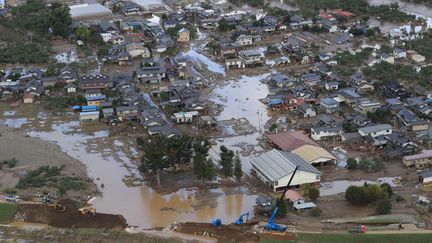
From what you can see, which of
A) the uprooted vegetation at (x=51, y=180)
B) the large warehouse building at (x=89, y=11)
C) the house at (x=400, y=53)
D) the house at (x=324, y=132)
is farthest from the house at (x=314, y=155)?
the large warehouse building at (x=89, y=11)

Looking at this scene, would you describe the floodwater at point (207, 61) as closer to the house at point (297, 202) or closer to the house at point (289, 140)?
the house at point (289, 140)

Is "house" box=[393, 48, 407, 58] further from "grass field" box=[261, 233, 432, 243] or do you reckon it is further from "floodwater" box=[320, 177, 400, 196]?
"grass field" box=[261, 233, 432, 243]

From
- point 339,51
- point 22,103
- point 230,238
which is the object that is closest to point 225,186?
point 230,238

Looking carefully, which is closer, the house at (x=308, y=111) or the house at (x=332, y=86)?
the house at (x=308, y=111)

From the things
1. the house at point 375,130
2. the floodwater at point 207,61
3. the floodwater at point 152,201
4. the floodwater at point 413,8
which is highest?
the floodwater at point 413,8

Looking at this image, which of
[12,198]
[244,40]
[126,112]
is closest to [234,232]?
[12,198]

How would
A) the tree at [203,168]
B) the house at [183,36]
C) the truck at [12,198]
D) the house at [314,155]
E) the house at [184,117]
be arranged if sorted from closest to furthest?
the truck at [12,198] → the tree at [203,168] → the house at [314,155] → the house at [184,117] → the house at [183,36]

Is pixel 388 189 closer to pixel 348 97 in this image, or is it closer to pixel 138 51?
pixel 348 97
